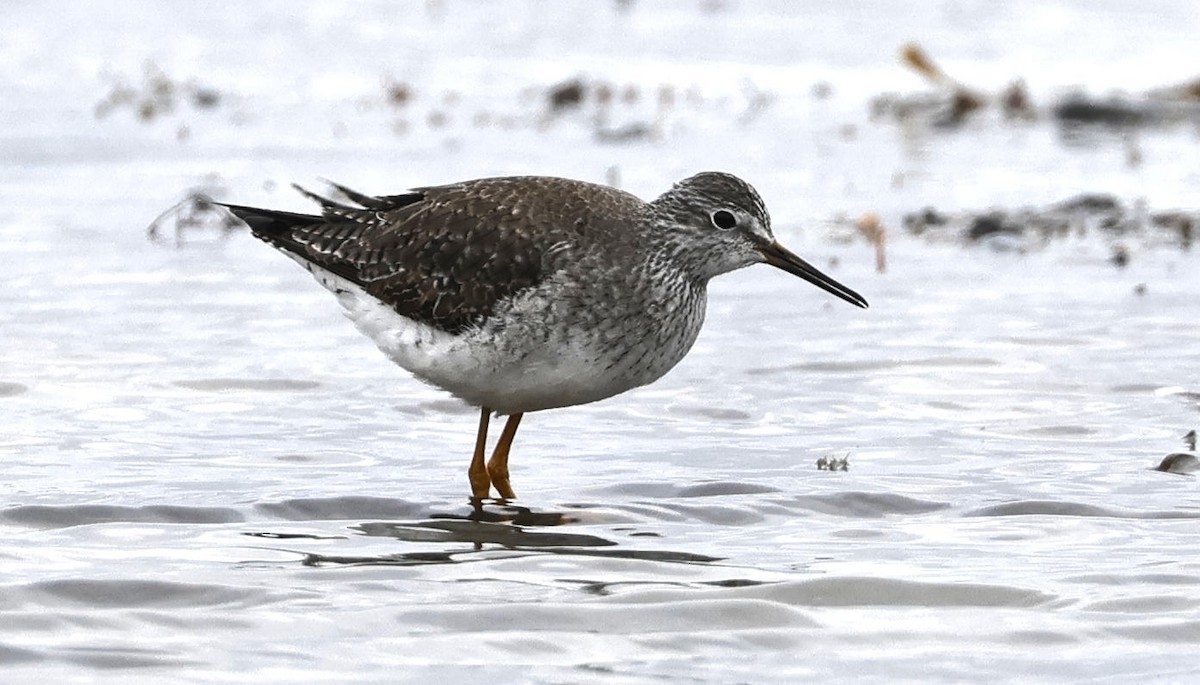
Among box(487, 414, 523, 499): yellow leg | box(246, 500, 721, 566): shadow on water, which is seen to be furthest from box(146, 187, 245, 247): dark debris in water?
box(246, 500, 721, 566): shadow on water

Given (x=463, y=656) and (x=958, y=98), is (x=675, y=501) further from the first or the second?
(x=958, y=98)

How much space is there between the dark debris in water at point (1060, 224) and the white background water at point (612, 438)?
40 centimetres

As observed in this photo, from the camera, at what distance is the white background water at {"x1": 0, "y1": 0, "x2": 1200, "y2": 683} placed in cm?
693

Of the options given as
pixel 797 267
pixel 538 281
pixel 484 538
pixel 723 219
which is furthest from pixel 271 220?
pixel 797 267

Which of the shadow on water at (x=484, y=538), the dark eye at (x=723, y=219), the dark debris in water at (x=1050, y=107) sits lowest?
the shadow on water at (x=484, y=538)

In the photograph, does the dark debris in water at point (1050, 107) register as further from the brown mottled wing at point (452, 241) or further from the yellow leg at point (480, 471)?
the yellow leg at point (480, 471)

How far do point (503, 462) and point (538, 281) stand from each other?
37.3 inches

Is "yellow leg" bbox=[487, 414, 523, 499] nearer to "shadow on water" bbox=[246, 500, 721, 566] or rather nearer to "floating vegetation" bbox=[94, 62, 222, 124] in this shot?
"shadow on water" bbox=[246, 500, 721, 566]

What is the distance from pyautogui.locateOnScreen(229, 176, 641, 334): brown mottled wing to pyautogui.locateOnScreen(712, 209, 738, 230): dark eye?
504mm

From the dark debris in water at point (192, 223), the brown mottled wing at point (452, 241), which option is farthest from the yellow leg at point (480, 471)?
the dark debris in water at point (192, 223)

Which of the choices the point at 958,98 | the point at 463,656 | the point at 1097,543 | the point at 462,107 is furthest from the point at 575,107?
the point at 463,656

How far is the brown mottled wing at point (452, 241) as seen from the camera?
29.8ft

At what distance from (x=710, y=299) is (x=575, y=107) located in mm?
7126

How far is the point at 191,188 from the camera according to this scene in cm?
1642
